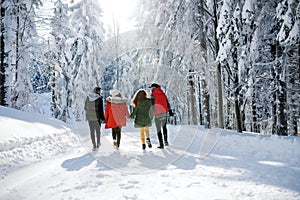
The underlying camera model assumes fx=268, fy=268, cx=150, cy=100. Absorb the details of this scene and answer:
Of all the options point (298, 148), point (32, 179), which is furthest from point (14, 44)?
point (298, 148)

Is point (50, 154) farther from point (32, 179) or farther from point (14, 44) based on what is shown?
point (14, 44)

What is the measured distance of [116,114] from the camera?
28.1ft

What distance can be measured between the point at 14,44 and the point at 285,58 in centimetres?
1350

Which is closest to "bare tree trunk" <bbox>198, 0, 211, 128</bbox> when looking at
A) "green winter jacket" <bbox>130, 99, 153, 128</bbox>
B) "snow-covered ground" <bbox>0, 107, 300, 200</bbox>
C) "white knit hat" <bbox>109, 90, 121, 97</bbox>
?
"snow-covered ground" <bbox>0, 107, 300, 200</bbox>

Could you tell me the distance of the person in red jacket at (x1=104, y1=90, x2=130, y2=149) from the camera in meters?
8.55

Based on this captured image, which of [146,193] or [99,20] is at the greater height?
[99,20]

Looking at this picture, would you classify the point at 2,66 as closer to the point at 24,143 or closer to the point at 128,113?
the point at 24,143

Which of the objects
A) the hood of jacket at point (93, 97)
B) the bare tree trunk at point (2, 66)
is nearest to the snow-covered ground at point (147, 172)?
the hood of jacket at point (93, 97)

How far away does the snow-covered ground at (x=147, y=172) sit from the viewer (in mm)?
4355

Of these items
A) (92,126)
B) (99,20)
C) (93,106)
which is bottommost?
(92,126)

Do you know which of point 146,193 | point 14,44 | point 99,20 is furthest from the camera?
point 99,20

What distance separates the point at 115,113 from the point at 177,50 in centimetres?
1080

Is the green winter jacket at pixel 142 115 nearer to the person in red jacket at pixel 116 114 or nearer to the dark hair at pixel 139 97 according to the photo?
the dark hair at pixel 139 97

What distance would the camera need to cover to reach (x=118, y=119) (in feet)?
28.0
